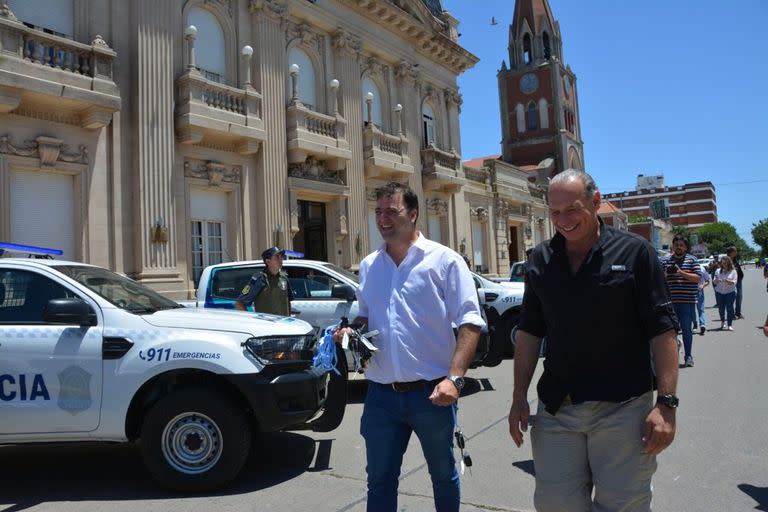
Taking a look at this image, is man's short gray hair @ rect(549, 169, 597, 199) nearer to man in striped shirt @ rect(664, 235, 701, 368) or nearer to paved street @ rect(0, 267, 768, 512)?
paved street @ rect(0, 267, 768, 512)

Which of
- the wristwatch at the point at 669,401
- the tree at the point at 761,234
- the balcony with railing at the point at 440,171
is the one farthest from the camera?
the tree at the point at 761,234

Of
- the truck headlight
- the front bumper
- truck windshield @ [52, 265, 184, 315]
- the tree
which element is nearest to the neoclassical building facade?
truck windshield @ [52, 265, 184, 315]

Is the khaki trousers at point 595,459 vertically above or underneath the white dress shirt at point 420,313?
underneath

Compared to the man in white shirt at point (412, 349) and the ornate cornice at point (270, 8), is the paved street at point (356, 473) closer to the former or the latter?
the man in white shirt at point (412, 349)

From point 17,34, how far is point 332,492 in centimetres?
1063

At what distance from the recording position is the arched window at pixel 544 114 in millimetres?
54656

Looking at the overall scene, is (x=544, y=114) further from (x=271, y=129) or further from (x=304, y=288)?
(x=304, y=288)

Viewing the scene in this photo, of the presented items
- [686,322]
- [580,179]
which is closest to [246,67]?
[686,322]

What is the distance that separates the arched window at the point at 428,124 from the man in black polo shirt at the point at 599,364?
2088cm

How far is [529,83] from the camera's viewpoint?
55969 mm

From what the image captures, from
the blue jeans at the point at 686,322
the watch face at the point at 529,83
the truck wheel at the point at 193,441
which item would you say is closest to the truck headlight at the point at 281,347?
the truck wheel at the point at 193,441

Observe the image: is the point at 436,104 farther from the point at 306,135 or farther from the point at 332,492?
the point at 332,492

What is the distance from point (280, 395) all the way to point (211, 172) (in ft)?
35.1

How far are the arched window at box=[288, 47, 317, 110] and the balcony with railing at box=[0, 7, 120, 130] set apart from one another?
6.21 metres
